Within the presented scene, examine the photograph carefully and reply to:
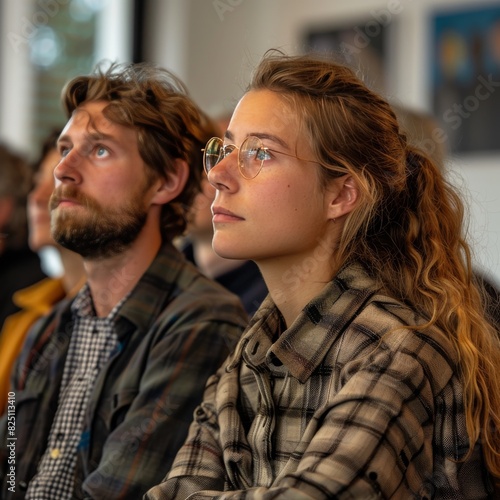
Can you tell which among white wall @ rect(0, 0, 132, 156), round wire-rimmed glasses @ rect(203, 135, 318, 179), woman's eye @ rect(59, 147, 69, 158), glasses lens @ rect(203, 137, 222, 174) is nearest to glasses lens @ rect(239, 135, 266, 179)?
→ round wire-rimmed glasses @ rect(203, 135, 318, 179)

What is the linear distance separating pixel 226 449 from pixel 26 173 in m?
1.84

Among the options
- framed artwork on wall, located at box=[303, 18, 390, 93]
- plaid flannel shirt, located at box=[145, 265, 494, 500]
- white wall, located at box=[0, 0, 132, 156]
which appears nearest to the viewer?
plaid flannel shirt, located at box=[145, 265, 494, 500]

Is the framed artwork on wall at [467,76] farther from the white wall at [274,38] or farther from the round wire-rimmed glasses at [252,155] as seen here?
the round wire-rimmed glasses at [252,155]

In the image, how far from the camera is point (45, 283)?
2.42 meters

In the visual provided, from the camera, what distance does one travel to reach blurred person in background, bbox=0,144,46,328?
286 centimetres

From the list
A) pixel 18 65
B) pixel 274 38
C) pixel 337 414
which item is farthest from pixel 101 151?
pixel 274 38

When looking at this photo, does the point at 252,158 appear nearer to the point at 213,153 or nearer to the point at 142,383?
the point at 213,153

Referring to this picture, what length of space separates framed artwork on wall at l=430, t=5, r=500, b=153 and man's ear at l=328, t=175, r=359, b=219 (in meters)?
3.11

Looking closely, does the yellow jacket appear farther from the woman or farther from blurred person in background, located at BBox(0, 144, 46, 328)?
the woman

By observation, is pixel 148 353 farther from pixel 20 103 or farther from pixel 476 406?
pixel 20 103

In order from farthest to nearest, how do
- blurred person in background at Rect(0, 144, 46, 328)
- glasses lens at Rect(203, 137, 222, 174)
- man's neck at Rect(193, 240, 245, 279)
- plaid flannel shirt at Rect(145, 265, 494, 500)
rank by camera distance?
blurred person in background at Rect(0, 144, 46, 328) → man's neck at Rect(193, 240, 245, 279) → glasses lens at Rect(203, 137, 222, 174) → plaid flannel shirt at Rect(145, 265, 494, 500)

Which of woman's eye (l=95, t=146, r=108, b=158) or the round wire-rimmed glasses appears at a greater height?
the round wire-rimmed glasses

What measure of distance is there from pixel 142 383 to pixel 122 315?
167 millimetres

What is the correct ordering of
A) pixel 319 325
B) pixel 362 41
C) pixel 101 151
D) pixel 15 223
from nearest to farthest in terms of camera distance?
pixel 319 325
pixel 101 151
pixel 15 223
pixel 362 41
